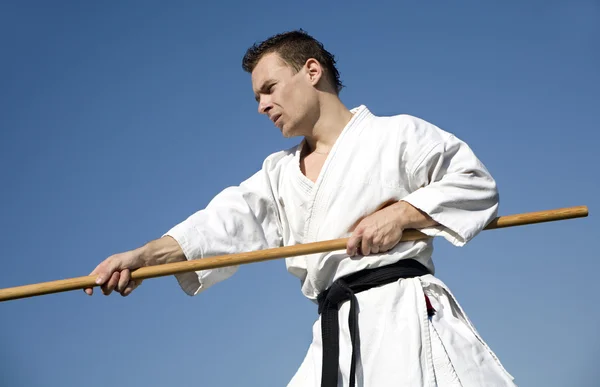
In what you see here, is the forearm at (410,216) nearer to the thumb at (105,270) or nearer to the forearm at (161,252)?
the forearm at (161,252)

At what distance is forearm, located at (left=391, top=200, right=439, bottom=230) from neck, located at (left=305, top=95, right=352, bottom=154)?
1.92ft

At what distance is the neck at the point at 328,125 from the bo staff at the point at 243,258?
0.68 m

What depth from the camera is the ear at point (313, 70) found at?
3693 mm

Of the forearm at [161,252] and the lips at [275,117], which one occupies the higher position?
the lips at [275,117]

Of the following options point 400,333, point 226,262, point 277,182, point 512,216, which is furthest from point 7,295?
point 512,216

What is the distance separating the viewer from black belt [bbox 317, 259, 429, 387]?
10.1 ft

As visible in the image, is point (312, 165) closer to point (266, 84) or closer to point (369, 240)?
point (266, 84)

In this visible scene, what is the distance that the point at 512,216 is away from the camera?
3232 millimetres

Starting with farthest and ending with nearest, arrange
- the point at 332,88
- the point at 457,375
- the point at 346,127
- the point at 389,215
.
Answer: the point at 332,88
the point at 346,127
the point at 389,215
the point at 457,375

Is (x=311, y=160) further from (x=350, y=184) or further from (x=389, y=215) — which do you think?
(x=389, y=215)

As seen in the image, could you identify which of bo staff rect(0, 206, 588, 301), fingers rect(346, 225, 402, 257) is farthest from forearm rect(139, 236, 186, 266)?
fingers rect(346, 225, 402, 257)

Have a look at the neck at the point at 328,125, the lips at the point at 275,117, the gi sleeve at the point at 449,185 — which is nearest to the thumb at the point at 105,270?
the lips at the point at 275,117

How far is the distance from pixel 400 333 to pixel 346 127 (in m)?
1.05

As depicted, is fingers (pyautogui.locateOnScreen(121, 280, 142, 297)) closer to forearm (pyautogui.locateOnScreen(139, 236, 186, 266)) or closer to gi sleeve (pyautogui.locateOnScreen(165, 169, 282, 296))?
forearm (pyautogui.locateOnScreen(139, 236, 186, 266))
